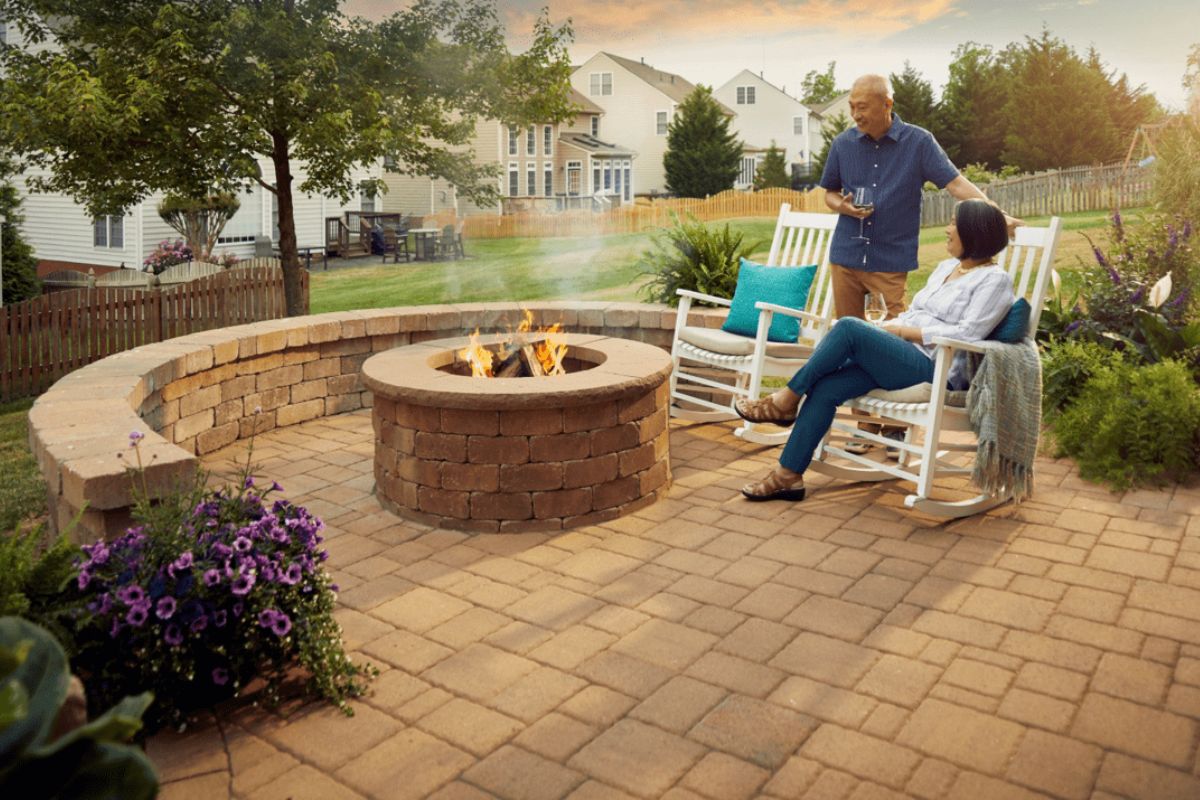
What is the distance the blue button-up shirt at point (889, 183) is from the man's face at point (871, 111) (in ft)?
0.21

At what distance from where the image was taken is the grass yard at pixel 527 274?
14.6 meters

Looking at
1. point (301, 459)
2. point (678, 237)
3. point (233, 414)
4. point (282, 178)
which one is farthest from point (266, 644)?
point (282, 178)

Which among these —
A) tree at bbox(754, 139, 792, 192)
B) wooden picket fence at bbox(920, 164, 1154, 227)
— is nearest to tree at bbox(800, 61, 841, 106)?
tree at bbox(754, 139, 792, 192)

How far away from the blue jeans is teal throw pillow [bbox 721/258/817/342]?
1.08 m

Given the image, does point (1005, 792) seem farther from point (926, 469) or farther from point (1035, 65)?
point (1035, 65)

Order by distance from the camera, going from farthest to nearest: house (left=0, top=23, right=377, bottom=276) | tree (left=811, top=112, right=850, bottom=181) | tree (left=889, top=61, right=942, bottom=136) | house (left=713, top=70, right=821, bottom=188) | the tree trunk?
house (left=713, top=70, right=821, bottom=188) < tree (left=811, top=112, right=850, bottom=181) < tree (left=889, top=61, right=942, bottom=136) < house (left=0, top=23, right=377, bottom=276) < the tree trunk

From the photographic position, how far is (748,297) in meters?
5.46

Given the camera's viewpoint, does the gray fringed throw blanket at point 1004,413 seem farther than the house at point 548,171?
No

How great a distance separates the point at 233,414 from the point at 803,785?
12.8 feet

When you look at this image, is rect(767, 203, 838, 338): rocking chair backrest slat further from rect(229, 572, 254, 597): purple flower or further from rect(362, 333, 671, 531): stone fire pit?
rect(229, 572, 254, 597): purple flower

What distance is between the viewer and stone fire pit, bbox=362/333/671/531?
12.8 feet

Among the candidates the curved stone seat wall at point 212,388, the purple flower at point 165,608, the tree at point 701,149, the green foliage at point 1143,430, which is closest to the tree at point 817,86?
the tree at point 701,149

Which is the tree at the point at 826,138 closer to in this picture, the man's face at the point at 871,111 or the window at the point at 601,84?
the window at the point at 601,84

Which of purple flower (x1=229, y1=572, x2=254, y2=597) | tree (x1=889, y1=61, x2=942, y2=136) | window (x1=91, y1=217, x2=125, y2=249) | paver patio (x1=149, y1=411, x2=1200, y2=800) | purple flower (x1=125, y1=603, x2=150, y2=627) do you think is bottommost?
paver patio (x1=149, y1=411, x2=1200, y2=800)
